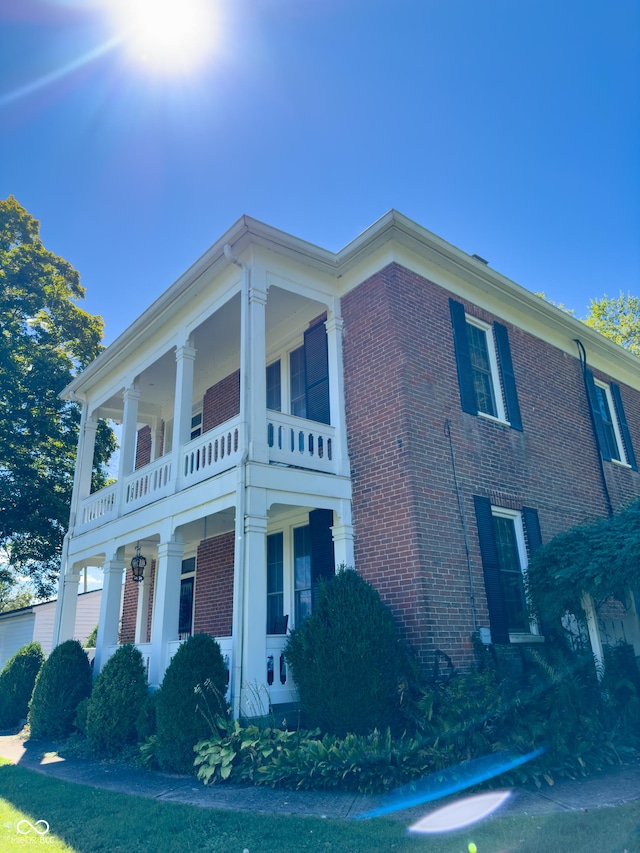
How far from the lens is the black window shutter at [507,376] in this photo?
10.8m

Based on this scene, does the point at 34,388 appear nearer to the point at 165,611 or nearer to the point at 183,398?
the point at 183,398

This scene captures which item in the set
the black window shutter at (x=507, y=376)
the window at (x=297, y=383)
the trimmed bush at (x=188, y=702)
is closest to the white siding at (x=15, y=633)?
the window at (x=297, y=383)

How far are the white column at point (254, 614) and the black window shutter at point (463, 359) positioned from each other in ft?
12.7

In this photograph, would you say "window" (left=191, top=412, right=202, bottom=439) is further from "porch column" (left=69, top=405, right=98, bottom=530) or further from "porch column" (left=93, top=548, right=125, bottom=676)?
"porch column" (left=93, top=548, right=125, bottom=676)

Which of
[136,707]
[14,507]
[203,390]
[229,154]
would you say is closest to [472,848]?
[136,707]

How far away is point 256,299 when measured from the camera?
9195 mm

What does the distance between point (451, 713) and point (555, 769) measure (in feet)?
3.66

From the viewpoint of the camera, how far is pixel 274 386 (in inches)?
472

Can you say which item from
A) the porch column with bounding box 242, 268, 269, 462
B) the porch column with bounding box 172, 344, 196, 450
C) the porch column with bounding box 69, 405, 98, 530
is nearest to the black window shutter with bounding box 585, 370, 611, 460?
the porch column with bounding box 242, 268, 269, 462

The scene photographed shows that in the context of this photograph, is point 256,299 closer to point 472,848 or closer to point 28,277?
point 472,848

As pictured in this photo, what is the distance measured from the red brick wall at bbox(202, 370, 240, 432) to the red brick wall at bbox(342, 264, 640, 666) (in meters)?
3.60

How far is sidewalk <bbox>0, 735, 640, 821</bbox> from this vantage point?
536 cm

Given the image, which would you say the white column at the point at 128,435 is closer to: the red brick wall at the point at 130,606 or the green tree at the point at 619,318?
the red brick wall at the point at 130,606

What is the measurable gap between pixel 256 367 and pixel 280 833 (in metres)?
5.72
